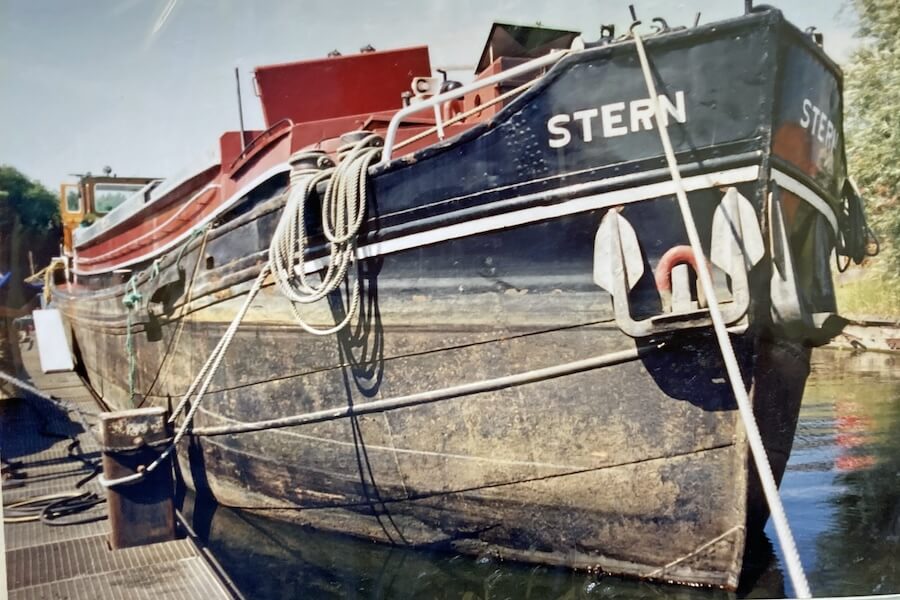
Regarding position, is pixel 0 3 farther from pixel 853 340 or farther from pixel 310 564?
pixel 853 340

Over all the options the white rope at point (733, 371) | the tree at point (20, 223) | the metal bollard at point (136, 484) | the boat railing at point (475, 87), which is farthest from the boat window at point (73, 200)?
the white rope at point (733, 371)

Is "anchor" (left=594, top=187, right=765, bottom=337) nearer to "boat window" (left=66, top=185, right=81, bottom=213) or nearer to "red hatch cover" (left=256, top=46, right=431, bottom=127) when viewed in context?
"red hatch cover" (left=256, top=46, right=431, bottom=127)

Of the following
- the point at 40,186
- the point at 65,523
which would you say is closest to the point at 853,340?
the point at 40,186

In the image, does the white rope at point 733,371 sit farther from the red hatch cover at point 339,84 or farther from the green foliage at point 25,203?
the green foliage at point 25,203

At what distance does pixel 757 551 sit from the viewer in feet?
12.7

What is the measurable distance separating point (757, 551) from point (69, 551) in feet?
11.8

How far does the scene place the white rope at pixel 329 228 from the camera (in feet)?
12.8

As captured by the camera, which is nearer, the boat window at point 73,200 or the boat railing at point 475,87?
the boat railing at point 475,87

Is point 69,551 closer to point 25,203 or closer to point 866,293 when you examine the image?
point 25,203

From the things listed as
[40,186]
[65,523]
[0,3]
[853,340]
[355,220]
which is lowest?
[65,523]

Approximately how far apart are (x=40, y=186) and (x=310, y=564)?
97.7 inches

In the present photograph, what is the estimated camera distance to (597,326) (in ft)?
11.4

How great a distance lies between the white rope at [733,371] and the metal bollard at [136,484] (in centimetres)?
315

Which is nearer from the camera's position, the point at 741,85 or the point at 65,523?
the point at 741,85
